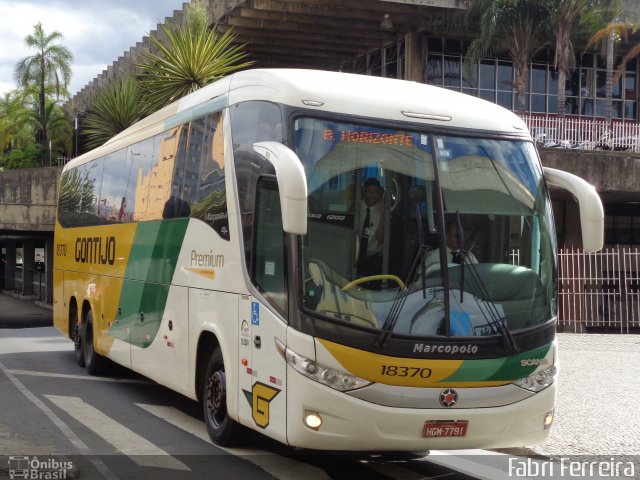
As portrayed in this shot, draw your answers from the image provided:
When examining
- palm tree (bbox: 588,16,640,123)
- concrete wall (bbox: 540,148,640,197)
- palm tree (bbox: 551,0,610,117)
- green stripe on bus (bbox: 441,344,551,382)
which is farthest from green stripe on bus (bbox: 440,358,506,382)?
palm tree (bbox: 588,16,640,123)

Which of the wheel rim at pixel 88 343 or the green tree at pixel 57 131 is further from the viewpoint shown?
the green tree at pixel 57 131

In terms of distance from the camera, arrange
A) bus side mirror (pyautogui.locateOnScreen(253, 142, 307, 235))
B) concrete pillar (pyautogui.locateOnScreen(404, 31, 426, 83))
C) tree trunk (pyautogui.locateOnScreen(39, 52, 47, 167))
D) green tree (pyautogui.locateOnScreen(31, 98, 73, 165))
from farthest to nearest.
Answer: tree trunk (pyautogui.locateOnScreen(39, 52, 47, 167)) → green tree (pyautogui.locateOnScreen(31, 98, 73, 165)) → concrete pillar (pyautogui.locateOnScreen(404, 31, 426, 83)) → bus side mirror (pyautogui.locateOnScreen(253, 142, 307, 235))

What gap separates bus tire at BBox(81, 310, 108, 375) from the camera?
13312 millimetres

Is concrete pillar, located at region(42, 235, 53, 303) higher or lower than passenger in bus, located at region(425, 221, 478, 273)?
lower

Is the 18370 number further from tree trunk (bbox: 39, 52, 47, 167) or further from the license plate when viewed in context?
tree trunk (bbox: 39, 52, 47, 167)

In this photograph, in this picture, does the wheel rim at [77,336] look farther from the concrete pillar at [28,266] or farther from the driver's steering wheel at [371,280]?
the concrete pillar at [28,266]

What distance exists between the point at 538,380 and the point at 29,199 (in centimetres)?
2451

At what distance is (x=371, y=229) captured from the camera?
6.75m

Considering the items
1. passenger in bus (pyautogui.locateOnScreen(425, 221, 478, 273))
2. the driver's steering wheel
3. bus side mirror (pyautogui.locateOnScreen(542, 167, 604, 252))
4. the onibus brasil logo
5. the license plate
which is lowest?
the onibus brasil logo

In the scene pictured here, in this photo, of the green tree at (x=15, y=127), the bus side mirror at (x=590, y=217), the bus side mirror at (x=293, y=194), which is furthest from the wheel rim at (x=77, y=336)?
the green tree at (x=15, y=127)

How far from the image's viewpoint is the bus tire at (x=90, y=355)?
1331 cm

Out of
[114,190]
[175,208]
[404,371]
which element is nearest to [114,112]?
[114,190]

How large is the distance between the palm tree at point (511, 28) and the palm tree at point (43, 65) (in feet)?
109

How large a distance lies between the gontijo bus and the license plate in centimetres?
1
